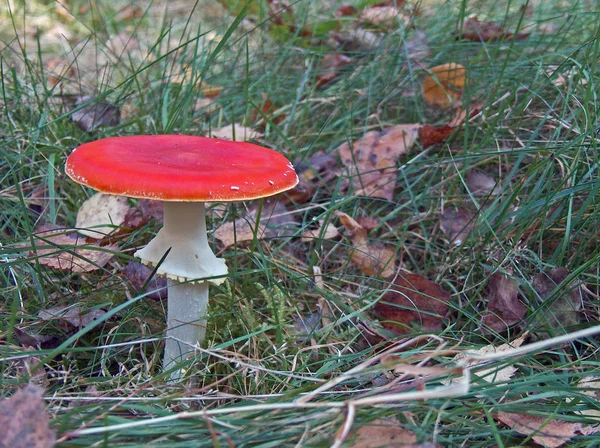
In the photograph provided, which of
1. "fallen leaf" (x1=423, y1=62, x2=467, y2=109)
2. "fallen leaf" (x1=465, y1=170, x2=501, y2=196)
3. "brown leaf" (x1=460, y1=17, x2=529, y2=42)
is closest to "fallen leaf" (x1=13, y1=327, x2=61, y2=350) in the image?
"fallen leaf" (x1=465, y1=170, x2=501, y2=196)

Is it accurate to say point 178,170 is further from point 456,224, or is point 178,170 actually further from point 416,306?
point 456,224

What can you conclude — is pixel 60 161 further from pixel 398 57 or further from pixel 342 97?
pixel 398 57

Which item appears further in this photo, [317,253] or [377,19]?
[377,19]

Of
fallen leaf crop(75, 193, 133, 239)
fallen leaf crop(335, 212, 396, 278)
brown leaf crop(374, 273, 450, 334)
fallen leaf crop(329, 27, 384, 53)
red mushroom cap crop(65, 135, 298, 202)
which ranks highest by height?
fallen leaf crop(329, 27, 384, 53)

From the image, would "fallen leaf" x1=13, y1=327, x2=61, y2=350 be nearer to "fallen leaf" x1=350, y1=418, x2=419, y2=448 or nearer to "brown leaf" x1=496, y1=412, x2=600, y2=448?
"fallen leaf" x1=350, y1=418, x2=419, y2=448

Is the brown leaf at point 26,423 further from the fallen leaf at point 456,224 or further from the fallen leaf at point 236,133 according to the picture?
the fallen leaf at point 236,133

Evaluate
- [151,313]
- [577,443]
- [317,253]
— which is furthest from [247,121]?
[577,443]
